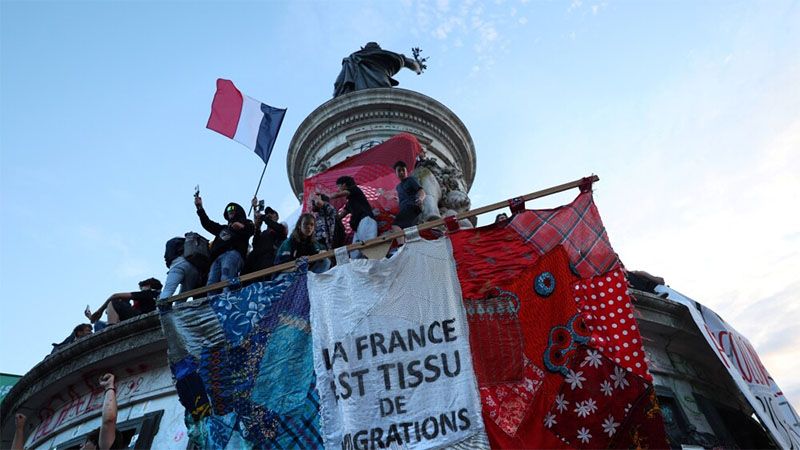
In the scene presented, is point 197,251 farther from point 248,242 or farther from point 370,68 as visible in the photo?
point 370,68

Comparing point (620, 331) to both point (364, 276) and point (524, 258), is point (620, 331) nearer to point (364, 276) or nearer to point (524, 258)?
point (524, 258)

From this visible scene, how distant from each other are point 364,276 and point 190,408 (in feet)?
7.31

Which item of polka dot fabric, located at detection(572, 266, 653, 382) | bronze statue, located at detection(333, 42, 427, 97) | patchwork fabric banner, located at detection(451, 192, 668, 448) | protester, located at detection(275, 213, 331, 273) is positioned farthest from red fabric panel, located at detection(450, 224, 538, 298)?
bronze statue, located at detection(333, 42, 427, 97)

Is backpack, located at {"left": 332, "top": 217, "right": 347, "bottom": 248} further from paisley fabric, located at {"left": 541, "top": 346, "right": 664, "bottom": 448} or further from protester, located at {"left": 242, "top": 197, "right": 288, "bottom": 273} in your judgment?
paisley fabric, located at {"left": 541, "top": 346, "right": 664, "bottom": 448}

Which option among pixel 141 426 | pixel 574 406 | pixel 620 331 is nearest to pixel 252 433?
pixel 141 426

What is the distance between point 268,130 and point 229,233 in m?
4.31

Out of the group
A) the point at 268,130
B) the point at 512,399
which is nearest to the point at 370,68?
the point at 268,130

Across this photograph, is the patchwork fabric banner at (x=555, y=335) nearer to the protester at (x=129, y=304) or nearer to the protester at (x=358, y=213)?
the protester at (x=358, y=213)

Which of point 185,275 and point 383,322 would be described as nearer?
point 383,322

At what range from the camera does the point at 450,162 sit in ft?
45.1

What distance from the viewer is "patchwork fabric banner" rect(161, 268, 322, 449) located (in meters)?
5.75

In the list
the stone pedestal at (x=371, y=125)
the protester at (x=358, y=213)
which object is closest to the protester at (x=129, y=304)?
the protester at (x=358, y=213)

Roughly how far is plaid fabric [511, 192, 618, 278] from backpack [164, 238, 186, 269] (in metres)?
5.44

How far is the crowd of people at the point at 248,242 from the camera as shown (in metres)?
8.00
